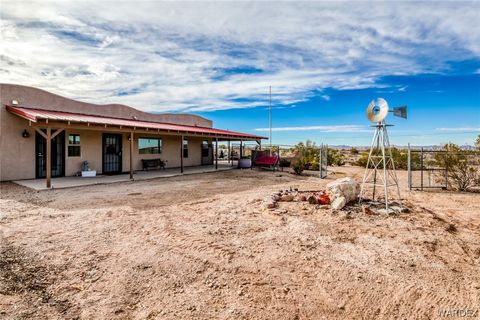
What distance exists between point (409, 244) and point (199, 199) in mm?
5384

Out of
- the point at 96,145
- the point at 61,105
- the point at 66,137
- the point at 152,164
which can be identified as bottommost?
the point at 152,164

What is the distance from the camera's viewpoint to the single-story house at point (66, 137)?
33.7 feet

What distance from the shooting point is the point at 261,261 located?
376cm

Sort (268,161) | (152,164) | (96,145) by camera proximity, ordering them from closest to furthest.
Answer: (96,145)
(152,164)
(268,161)

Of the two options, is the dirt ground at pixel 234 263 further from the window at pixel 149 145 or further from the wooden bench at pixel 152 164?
the window at pixel 149 145

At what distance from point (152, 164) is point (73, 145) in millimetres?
4381

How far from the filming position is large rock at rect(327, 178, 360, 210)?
21.5ft

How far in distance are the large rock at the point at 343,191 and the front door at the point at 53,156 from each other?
11.7 meters

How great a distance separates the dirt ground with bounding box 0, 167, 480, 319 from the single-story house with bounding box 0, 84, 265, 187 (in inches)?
197

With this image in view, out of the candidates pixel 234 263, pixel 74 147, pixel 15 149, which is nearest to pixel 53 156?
pixel 74 147

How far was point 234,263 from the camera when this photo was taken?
3686 millimetres

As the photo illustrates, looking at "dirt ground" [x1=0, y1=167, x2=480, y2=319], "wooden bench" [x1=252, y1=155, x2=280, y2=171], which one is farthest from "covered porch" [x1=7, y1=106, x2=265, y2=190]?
"dirt ground" [x1=0, y1=167, x2=480, y2=319]

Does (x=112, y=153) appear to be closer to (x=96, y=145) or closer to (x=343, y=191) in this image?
(x=96, y=145)

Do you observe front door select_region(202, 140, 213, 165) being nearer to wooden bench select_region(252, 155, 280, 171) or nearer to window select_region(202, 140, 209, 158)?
window select_region(202, 140, 209, 158)
